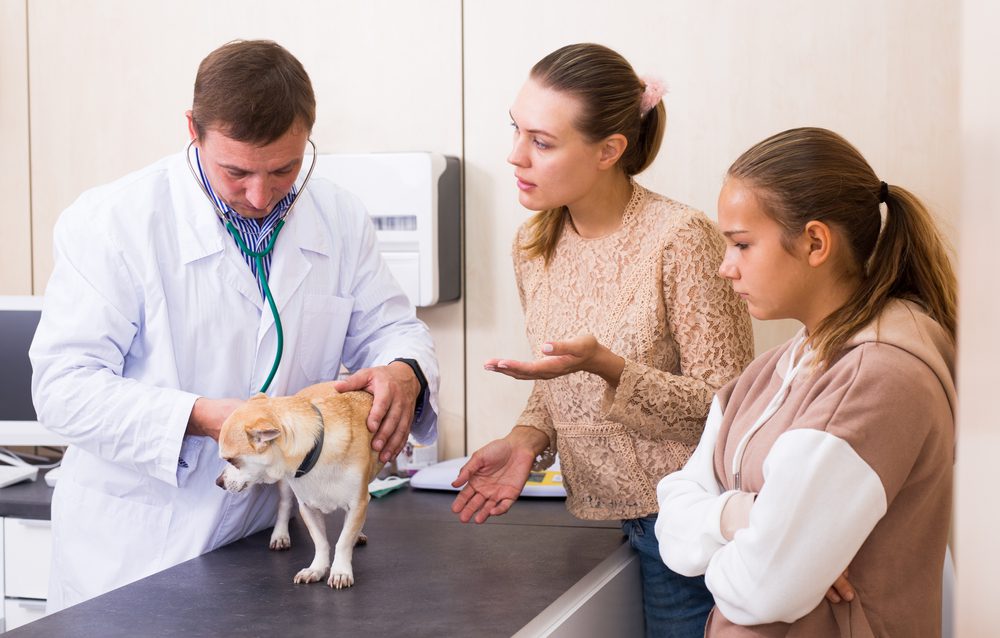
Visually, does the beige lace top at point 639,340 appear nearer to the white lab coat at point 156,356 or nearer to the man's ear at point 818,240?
the white lab coat at point 156,356

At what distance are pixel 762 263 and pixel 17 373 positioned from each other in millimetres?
2041

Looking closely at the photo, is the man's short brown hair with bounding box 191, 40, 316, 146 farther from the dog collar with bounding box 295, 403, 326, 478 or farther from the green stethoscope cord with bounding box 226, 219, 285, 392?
the dog collar with bounding box 295, 403, 326, 478

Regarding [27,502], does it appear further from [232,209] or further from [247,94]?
[247,94]

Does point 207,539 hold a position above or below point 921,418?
below

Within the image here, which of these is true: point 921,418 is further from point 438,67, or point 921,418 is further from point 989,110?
point 438,67

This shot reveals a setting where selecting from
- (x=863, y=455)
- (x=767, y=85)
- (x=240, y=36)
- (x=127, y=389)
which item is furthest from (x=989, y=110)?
(x=240, y=36)

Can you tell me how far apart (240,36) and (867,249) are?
1.89 m

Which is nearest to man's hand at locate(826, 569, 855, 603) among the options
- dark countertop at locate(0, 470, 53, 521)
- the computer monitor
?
dark countertop at locate(0, 470, 53, 521)

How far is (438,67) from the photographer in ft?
8.19

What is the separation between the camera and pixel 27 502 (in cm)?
221

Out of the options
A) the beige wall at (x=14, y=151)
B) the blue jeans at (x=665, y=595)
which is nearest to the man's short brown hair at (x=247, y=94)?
the blue jeans at (x=665, y=595)

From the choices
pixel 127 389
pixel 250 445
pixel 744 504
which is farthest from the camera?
pixel 127 389

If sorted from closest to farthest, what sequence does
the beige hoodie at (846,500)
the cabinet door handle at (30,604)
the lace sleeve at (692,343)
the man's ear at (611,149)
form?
the beige hoodie at (846,500) < the lace sleeve at (692,343) < the man's ear at (611,149) < the cabinet door handle at (30,604)

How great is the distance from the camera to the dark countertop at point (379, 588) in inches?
51.6
